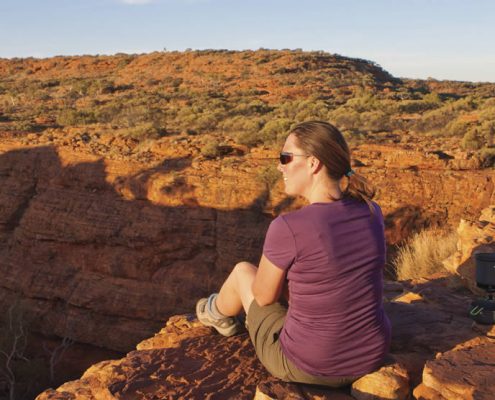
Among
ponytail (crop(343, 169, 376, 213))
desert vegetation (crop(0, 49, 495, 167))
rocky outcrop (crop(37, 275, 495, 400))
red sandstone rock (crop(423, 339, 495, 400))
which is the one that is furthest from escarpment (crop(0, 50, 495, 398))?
ponytail (crop(343, 169, 376, 213))

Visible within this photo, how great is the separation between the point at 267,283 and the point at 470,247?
108 inches

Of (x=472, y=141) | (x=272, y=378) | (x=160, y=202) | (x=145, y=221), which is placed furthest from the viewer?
(x=472, y=141)

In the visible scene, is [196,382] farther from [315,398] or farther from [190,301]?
[190,301]

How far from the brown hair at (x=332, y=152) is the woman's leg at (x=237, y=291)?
0.77m

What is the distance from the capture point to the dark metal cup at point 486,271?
3211 mm

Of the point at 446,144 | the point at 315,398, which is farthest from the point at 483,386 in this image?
the point at 446,144

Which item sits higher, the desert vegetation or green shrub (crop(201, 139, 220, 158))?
the desert vegetation

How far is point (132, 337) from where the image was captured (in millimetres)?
11000

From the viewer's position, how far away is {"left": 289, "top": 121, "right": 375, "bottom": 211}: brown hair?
2.40 metres

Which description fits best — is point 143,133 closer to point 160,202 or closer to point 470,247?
point 160,202

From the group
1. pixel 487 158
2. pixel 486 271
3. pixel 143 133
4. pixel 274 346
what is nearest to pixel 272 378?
pixel 274 346

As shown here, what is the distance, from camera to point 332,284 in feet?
7.70

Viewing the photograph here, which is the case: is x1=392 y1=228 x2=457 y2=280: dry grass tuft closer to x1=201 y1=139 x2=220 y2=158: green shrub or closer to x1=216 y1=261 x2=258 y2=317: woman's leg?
x1=216 y1=261 x2=258 y2=317: woman's leg

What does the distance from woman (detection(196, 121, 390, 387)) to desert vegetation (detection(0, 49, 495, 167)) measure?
8.83 metres
